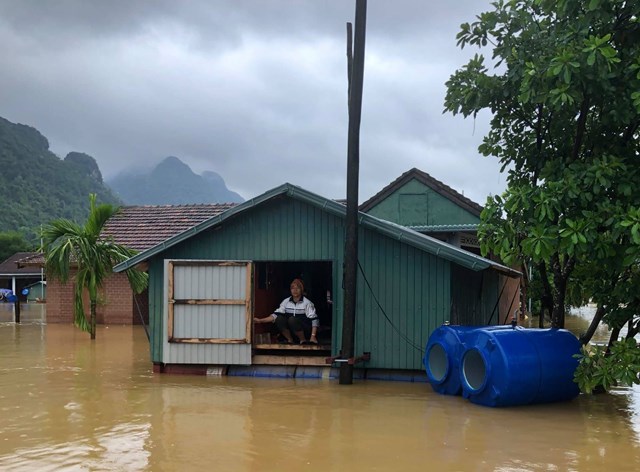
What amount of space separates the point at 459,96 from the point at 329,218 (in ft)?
9.51

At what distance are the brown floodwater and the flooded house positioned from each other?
54 cm

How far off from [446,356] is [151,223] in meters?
17.1

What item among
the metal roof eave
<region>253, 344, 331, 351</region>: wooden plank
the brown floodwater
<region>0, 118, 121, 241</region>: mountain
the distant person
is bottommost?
the brown floodwater

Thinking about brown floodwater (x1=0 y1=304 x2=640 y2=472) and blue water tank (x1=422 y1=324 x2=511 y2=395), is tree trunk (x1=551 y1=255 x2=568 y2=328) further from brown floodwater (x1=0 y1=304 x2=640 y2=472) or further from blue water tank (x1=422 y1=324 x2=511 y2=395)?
brown floodwater (x1=0 y1=304 x2=640 y2=472)

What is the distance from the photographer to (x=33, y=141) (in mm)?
94812

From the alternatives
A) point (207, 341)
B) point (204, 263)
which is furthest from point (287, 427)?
point (204, 263)

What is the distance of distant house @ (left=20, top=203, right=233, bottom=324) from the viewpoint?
23.3 m

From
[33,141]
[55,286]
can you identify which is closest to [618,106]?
[55,286]

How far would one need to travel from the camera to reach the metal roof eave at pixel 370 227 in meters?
10.5

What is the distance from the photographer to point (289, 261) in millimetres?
11961

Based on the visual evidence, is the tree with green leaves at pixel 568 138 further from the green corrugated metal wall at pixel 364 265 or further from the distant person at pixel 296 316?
the distant person at pixel 296 316

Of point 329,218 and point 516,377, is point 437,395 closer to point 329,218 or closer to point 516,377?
point 516,377

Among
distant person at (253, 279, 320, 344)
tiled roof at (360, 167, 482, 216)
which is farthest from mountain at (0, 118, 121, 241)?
distant person at (253, 279, 320, 344)

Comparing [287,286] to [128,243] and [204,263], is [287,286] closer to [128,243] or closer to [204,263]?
[204,263]
